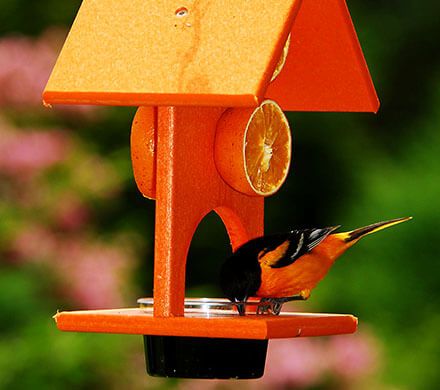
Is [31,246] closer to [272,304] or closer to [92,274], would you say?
[92,274]

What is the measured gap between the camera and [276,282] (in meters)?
4.20

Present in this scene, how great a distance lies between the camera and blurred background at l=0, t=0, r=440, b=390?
7027 millimetres

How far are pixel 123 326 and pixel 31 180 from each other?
3170 millimetres

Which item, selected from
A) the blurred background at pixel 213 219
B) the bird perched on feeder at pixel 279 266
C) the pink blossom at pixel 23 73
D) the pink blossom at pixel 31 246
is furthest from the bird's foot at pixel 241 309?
the pink blossom at pixel 23 73

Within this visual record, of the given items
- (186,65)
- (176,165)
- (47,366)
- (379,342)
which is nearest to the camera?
(186,65)

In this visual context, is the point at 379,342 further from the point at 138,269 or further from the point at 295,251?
the point at 295,251

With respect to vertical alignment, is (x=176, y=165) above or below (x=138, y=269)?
above

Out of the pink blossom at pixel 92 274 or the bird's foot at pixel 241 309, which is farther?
the pink blossom at pixel 92 274

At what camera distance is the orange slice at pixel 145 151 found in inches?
170

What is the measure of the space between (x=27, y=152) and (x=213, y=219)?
2996 mm

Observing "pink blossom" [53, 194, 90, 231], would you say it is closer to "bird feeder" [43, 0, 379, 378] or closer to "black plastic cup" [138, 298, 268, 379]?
"bird feeder" [43, 0, 379, 378]

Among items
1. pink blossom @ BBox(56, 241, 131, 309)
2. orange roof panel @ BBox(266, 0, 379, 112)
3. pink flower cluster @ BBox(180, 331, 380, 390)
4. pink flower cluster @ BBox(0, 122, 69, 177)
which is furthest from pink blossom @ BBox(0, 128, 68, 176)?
orange roof panel @ BBox(266, 0, 379, 112)

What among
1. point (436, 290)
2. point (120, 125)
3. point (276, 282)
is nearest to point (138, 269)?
point (120, 125)

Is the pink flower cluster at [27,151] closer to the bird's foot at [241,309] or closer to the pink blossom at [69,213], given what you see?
the pink blossom at [69,213]
